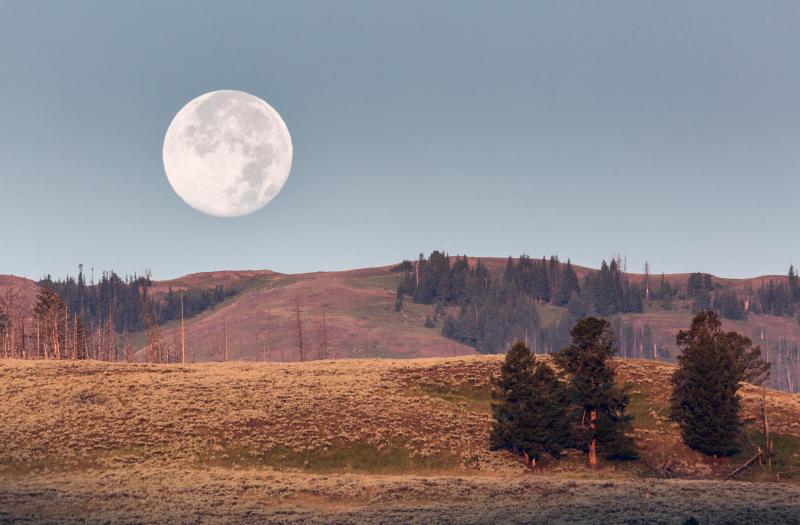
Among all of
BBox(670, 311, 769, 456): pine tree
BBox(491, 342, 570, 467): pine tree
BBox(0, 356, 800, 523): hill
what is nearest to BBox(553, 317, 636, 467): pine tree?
BBox(491, 342, 570, 467): pine tree

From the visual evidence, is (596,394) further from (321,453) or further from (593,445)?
(321,453)

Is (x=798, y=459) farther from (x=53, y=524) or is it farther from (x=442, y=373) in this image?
(x=53, y=524)

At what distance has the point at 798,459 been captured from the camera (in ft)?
186

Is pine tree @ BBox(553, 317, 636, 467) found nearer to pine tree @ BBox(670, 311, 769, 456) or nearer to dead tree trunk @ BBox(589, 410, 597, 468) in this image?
dead tree trunk @ BBox(589, 410, 597, 468)

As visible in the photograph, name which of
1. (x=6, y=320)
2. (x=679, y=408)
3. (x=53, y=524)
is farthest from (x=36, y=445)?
(x=6, y=320)

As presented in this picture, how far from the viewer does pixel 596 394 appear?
56.2 m

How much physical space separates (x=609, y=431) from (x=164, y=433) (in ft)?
104

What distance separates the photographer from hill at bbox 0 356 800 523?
38.2m

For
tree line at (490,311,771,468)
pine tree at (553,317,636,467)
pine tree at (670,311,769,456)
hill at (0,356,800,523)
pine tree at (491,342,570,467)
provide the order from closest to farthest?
1. hill at (0,356,800,523)
2. pine tree at (491,342,570,467)
3. tree line at (490,311,771,468)
4. pine tree at (553,317,636,467)
5. pine tree at (670,311,769,456)

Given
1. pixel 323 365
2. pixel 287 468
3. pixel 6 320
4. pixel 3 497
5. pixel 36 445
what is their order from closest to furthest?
pixel 3 497, pixel 287 468, pixel 36 445, pixel 323 365, pixel 6 320

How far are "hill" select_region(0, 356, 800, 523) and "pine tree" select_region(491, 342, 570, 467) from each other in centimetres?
125

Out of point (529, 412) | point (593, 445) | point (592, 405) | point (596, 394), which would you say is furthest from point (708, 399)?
point (529, 412)

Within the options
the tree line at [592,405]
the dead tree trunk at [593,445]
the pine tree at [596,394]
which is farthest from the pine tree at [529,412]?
the dead tree trunk at [593,445]

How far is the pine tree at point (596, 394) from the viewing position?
55906 mm
